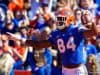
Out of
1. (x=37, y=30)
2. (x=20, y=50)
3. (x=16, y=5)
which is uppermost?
(x=16, y=5)

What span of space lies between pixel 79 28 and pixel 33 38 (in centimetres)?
33

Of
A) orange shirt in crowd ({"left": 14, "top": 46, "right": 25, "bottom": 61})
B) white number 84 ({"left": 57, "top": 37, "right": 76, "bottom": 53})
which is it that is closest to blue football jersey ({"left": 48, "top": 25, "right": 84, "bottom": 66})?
white number 84 ({"left": 57, "top": 37, "right": 76, "bottom": 53})

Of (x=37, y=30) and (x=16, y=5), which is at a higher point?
(x=16, y=5)

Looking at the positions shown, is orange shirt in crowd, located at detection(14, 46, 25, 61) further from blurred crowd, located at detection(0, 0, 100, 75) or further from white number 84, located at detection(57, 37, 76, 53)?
white number 84, located at detection(57, 37, 76, 53)

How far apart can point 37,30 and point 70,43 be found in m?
0.25

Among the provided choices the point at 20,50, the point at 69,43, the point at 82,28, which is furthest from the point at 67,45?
the point at 20,50

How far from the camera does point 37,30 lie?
2.38m

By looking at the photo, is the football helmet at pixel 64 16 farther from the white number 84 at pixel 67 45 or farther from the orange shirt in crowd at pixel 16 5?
the orange shirt in crowd at pixel 16 5

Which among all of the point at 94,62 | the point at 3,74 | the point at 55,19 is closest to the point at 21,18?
the point at 55,19

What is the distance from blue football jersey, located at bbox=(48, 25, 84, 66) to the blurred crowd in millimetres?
35

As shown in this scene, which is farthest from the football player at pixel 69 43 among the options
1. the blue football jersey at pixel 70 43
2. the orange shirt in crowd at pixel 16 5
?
the orange shirt in crowd at pixel 16 5

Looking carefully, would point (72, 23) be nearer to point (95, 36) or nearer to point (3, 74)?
point (95, 36)

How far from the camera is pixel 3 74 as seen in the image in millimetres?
2396

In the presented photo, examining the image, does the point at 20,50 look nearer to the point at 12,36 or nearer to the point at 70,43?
the point at 12,36
